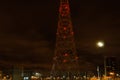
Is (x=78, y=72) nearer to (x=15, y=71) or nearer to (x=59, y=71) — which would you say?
(x=59, y=71)

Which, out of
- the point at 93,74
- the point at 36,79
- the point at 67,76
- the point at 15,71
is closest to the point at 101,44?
the point at 15,71

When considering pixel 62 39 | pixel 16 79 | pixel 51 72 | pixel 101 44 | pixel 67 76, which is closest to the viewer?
pixel 101 44

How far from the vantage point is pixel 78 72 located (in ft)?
200

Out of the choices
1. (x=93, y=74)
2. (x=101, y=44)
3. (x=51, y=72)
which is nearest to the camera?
(x=101, y=44)

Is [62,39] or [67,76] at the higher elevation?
[62,39]

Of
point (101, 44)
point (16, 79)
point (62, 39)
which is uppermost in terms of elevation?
point (62, 39)

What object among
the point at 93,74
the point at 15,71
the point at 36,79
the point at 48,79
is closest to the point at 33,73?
the point at 36,79

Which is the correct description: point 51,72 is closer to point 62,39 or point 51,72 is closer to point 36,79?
point 36,79

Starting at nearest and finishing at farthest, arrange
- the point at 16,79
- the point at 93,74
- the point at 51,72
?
the point at 16,79 < the point at 51,72 < the point at 93,74

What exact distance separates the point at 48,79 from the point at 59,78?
2210 mm

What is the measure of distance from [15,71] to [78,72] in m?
33.4

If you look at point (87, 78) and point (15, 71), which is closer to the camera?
point (15, 71)

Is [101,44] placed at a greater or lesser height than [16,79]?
greater

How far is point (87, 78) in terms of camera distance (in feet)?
200
